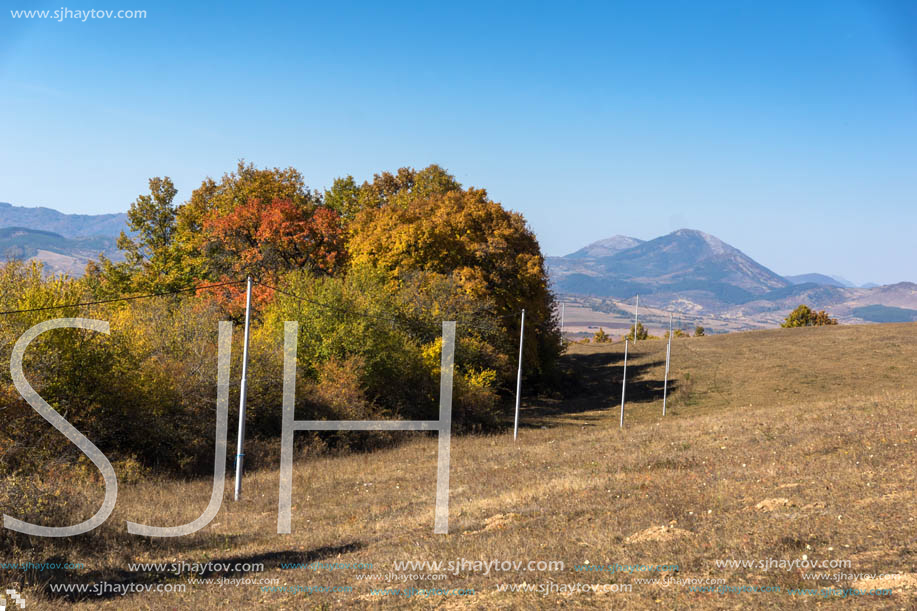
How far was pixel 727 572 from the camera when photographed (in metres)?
10.4

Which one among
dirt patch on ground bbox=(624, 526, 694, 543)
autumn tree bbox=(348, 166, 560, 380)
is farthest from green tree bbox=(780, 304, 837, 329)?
dirt patch on ground bbox=(624, 526, 694, 543)

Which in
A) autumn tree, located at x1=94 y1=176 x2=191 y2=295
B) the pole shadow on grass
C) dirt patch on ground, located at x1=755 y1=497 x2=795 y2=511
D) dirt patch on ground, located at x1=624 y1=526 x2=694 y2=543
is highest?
autumn tree, located at x1=94 y1=176 x2=191 y2=295

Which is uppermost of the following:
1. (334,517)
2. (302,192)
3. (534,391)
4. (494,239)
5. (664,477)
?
(302,192)

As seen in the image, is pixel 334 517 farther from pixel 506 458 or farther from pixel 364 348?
pixel 364 348

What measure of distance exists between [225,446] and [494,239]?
23.7m

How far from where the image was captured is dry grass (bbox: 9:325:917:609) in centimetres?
1073

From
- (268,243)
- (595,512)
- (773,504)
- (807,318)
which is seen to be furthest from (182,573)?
(807,318)

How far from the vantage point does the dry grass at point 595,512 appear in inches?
422

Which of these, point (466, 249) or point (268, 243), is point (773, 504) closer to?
point (466, 249)

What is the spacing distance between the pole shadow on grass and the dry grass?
0.07 metres

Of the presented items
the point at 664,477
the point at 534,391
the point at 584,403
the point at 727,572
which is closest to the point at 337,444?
the point at 664,477

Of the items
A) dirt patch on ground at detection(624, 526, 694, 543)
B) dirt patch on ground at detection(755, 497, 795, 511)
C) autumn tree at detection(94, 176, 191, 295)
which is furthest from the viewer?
autumn tree at detection(94, 176, 191, 295)

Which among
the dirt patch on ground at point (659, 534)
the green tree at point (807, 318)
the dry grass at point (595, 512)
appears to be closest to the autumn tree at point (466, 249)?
the dry grass at point (595, 512)

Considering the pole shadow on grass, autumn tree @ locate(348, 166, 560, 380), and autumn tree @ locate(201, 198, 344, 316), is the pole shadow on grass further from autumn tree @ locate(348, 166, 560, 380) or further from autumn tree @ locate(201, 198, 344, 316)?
autumn tree @ locate(201, 198, 344, 316)
